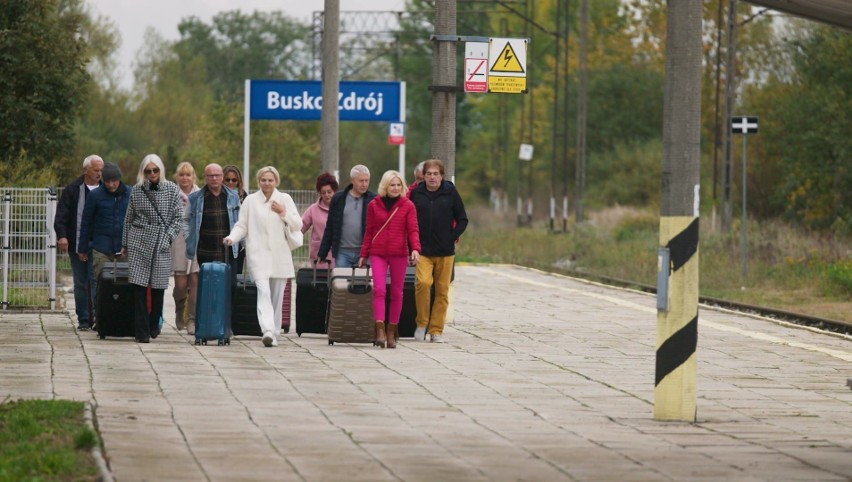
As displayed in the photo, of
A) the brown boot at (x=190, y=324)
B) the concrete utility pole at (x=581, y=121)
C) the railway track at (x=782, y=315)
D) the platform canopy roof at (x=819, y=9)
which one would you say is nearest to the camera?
the platform canopy roof at (x=819, y=9)

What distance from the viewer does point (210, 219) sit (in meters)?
18.0

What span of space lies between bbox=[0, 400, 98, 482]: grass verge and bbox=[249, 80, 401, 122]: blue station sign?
1734cm

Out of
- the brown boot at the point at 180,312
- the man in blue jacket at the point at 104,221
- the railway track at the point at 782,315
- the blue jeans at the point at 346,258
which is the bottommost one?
the railway track at the point at 782,315

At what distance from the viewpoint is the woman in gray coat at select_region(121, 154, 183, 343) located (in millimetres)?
17609

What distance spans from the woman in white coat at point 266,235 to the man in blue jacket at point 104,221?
5.38 feet

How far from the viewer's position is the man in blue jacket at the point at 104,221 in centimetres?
1866

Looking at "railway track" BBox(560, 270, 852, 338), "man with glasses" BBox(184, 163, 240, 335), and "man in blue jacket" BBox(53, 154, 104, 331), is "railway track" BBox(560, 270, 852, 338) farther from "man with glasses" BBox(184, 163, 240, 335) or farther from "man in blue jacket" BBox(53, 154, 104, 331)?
"man in blue jacket" BBox(53, 154, 104, 331)

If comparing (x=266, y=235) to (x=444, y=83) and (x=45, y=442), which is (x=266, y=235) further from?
(x=45, y=442)

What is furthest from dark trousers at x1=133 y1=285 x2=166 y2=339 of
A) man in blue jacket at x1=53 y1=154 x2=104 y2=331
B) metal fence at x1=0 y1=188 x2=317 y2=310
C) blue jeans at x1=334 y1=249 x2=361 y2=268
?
metal fence at x1=0 y1=188 x2=317 y2=310

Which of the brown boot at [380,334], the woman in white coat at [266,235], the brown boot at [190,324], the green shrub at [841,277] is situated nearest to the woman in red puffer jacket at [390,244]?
the brown boot at [380,334]

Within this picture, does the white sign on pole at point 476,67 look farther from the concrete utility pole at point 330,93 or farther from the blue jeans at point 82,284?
the blue jeans at point 82,284

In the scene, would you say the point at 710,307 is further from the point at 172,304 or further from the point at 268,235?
the point at 268,235

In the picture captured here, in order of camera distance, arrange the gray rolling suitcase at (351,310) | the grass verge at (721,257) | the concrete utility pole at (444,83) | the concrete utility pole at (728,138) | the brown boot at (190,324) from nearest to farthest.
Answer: the gray rolling suitcase at (351,310) → the brown boot at (190,324) → the concrete utility pole at (444,83) → the grass verge at (721,257) → the concrete utility pole at (728,138)

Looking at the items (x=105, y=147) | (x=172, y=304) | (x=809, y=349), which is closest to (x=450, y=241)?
(x=809, y=349)
